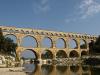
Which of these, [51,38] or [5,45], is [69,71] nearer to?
[5,45]

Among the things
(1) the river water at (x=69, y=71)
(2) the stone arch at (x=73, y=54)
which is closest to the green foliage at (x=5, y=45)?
(1) the river water at (x=69, y=71)

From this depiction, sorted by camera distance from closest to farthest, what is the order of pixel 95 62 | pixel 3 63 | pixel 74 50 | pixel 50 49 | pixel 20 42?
pixel 3 63 < pixel 95 62 < pixel 20 42 < pixel 50 49 < pixel 74 50

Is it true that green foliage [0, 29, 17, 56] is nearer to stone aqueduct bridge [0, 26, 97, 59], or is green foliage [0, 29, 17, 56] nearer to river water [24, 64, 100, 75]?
river water [24, 64, 100, 75]

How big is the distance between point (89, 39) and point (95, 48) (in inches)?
1197

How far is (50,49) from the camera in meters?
79.8

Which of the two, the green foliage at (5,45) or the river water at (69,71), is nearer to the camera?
the river water at (69,71)

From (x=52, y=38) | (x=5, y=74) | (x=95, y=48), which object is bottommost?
(x=5, y=74)

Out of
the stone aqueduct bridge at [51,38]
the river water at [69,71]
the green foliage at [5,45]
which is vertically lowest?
the river water at [69,71]

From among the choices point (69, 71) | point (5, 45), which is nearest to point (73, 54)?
point (5, 45)

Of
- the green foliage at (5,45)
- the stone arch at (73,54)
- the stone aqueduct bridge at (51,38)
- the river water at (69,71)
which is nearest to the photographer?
the river water at (69,71)

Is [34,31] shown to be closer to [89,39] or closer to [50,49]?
[50,49]

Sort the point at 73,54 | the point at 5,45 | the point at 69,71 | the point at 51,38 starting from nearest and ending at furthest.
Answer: the point at 69,71 → the point at 5,45 → the point at 51,38 → the point at 73,54

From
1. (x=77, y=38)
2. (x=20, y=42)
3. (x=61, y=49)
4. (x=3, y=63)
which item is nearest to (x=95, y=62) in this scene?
(x=3, y=63)

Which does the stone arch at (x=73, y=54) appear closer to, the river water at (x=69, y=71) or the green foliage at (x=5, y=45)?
the green foliage at (x=5, y=45)
